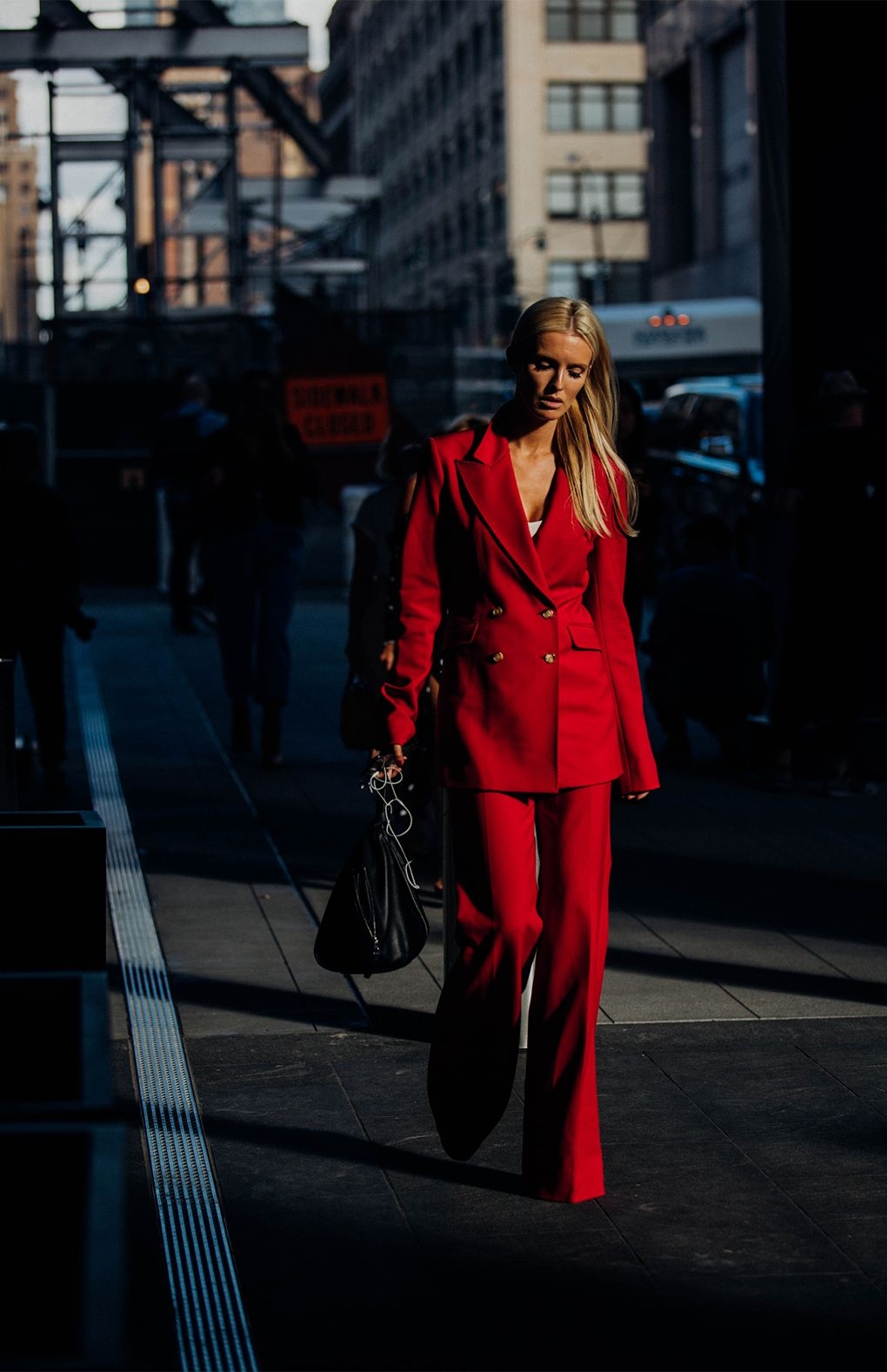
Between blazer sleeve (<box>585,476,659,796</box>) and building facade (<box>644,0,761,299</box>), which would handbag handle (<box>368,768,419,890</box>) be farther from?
building facade (<box>644,0,761,299</box>)

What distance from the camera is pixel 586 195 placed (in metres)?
76.9

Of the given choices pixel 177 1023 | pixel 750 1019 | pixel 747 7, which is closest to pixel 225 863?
pixel 177 1023

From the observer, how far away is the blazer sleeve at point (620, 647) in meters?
4.24

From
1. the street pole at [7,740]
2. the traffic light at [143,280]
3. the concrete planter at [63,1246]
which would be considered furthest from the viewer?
the traffic light at [143,280]

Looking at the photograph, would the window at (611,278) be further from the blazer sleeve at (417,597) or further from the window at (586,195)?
the blazer sleeve at (417,597)

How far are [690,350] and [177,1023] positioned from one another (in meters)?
30.1

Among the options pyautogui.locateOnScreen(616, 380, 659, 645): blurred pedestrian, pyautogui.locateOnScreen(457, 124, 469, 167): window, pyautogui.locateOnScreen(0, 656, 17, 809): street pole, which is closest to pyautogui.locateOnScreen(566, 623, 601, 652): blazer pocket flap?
pyautogui.locateOnScreen(0, 656, 17, 809): street pole

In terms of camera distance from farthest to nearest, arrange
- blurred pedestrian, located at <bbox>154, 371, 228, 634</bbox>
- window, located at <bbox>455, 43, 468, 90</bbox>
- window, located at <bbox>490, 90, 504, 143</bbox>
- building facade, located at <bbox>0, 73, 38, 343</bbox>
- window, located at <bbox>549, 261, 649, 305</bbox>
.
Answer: window, located at <bbox>455, 43, 468, 90</bbox>
window, located at <bbox>549, 261, 649, 305</bbox>
window, located at <bbox>490, 90, 504, 143</bbox>
building facade, located at <bbox>0, 73, 38, 343</bbox>
blurred pedestrian, located at <bbox>154, 371, 228, 634</bbox>

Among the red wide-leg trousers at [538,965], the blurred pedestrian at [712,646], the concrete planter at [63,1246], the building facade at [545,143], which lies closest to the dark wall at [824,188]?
the blurred pedestrian at [712,646]

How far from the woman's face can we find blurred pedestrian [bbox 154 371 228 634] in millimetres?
12414

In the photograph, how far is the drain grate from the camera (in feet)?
11.5

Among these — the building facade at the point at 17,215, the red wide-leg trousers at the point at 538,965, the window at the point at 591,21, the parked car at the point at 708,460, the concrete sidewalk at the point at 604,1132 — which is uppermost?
the window at the point at 591,21

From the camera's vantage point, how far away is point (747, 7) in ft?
158

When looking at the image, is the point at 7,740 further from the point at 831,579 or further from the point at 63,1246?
the point at 831,579
